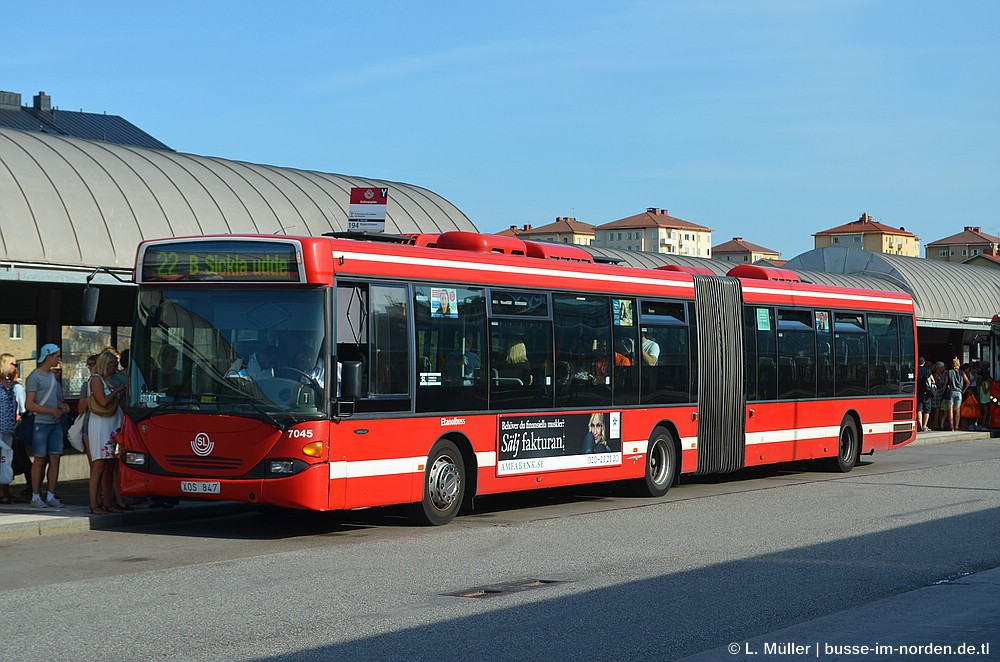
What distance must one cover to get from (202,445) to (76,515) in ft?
6.88

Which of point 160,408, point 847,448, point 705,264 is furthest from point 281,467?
point 705,264

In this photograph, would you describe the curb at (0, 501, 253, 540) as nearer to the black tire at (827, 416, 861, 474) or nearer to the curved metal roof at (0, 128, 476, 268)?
A: the curved metal roof at (0, 128, 476, 268)

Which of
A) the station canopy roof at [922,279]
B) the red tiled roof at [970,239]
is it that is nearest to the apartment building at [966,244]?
the red tiled roof at [970,239]

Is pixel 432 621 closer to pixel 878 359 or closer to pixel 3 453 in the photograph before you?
pixel 3 453

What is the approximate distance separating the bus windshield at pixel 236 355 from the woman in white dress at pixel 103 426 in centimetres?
133

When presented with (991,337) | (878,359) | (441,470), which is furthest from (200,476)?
(991,337)

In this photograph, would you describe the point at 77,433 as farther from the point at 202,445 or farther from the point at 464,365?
the point at 464,365

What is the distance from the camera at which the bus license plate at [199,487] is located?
13.1 m

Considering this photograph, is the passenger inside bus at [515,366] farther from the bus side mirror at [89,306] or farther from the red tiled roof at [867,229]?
the red tiled roof at [867,229]

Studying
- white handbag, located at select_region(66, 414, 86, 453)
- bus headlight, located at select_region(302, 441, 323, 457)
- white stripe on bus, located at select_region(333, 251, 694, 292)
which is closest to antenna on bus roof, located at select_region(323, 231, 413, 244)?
white stripe on bus, located at select_region(333, 251, 694, 292)

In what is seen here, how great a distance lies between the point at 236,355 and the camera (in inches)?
517

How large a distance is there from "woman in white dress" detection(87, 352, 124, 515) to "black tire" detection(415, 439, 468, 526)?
339 cm

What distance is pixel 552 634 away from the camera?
8.38 m

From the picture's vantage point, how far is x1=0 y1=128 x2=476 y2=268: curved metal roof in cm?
1839
